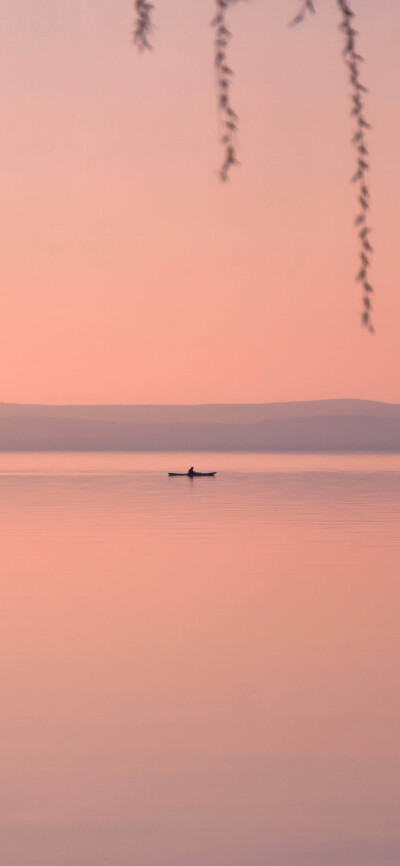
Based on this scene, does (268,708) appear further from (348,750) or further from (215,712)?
(348,750)

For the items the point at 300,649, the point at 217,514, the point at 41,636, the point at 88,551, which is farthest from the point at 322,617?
the point at 217,514

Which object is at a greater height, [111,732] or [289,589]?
→ [289,589]

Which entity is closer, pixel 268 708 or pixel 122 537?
pixel 268 708

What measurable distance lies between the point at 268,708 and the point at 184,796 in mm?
5273

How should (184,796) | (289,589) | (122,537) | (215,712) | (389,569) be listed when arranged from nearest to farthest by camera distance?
(184,796)
(215,712)
(289,589)
(389,569)
(122,537)

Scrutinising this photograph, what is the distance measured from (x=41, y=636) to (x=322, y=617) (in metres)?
7.40

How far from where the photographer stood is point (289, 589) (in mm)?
35281

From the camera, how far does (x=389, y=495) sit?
10062 cm

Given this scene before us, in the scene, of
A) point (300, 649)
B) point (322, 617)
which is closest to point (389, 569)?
point (322, 617)

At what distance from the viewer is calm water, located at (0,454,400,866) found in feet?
43.6

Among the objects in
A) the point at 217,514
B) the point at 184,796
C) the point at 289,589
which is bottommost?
the point at 184,796

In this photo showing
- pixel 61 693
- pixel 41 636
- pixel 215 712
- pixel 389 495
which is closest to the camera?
pixel 215 712

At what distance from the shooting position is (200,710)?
1928 cm

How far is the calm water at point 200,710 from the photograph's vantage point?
43.6 ft
